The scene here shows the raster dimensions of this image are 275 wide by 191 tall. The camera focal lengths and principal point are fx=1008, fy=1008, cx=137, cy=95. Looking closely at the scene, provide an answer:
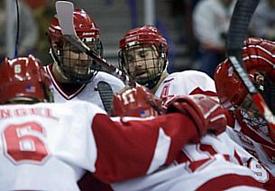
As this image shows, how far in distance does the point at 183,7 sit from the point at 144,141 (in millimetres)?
5330

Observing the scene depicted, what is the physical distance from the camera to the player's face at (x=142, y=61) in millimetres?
3932

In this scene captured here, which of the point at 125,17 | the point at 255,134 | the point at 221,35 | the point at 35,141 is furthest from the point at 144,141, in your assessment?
the point at 125,17

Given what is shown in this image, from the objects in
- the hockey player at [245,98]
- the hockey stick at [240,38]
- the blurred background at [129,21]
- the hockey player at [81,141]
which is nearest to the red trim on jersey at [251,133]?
the hockey player at [245,98]

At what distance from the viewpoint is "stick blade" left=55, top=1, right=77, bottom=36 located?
359 centimetres

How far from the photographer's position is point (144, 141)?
2865 millimetres

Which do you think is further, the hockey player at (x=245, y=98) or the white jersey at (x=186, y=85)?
the white jersey at (x=186, y=85)

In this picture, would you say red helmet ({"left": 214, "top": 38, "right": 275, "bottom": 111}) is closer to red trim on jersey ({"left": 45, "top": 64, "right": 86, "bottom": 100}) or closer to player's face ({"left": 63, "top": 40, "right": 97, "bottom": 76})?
player's face ({"left": 63, "top": 40, "right": 97, "bottom": 76})

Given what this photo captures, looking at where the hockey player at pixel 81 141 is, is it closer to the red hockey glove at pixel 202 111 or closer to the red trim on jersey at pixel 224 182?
the red hockey glove at pixel 202 111

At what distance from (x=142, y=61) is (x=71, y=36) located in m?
0.37

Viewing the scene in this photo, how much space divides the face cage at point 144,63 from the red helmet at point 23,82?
0.83 meters

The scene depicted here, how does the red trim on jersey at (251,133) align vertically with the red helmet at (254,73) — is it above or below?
below

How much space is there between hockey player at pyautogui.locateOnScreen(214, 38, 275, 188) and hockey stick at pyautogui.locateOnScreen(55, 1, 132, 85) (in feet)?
1.16

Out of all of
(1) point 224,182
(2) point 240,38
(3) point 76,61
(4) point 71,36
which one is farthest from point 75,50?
(1) point 224,182

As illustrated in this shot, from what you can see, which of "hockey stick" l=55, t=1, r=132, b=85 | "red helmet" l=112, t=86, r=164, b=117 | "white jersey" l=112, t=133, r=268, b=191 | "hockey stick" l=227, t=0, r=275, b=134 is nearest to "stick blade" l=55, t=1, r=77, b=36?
"hockey stick" l=55, t=1, r=132, b=85
